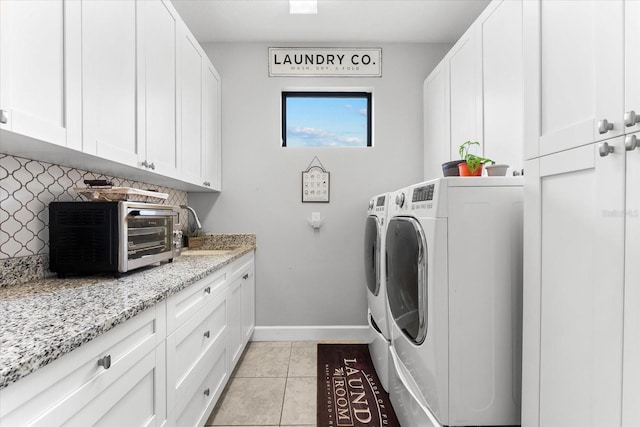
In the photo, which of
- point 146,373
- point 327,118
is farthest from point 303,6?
point 146,373

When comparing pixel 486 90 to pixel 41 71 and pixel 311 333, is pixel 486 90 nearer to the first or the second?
pixel 41 71

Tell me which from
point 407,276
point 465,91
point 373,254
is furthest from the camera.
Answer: point 373,254

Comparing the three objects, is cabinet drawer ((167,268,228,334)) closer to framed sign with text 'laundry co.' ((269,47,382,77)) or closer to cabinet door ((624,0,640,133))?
cabinet door ((624,0,640,133))

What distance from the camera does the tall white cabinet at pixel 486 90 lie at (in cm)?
152

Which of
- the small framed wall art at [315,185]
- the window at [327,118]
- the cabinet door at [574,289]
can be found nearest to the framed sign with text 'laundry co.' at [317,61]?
the window at [327,118]

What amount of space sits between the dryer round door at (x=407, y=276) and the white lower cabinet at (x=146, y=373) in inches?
37.3

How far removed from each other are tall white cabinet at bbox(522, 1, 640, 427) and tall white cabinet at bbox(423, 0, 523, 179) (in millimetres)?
512

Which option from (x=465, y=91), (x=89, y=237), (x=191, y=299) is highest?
(x=465, y=91)

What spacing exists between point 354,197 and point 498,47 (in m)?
1.53

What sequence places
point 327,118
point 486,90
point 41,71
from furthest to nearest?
point 327,118 → point 486,90 → point 41,71

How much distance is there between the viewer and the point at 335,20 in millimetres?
2475

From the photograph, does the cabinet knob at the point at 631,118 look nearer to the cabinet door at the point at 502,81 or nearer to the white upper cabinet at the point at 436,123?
the cabinet door at the point at 502,81

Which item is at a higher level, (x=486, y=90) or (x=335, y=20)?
(x=335, y=20)

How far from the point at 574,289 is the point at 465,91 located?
1.51 meters
